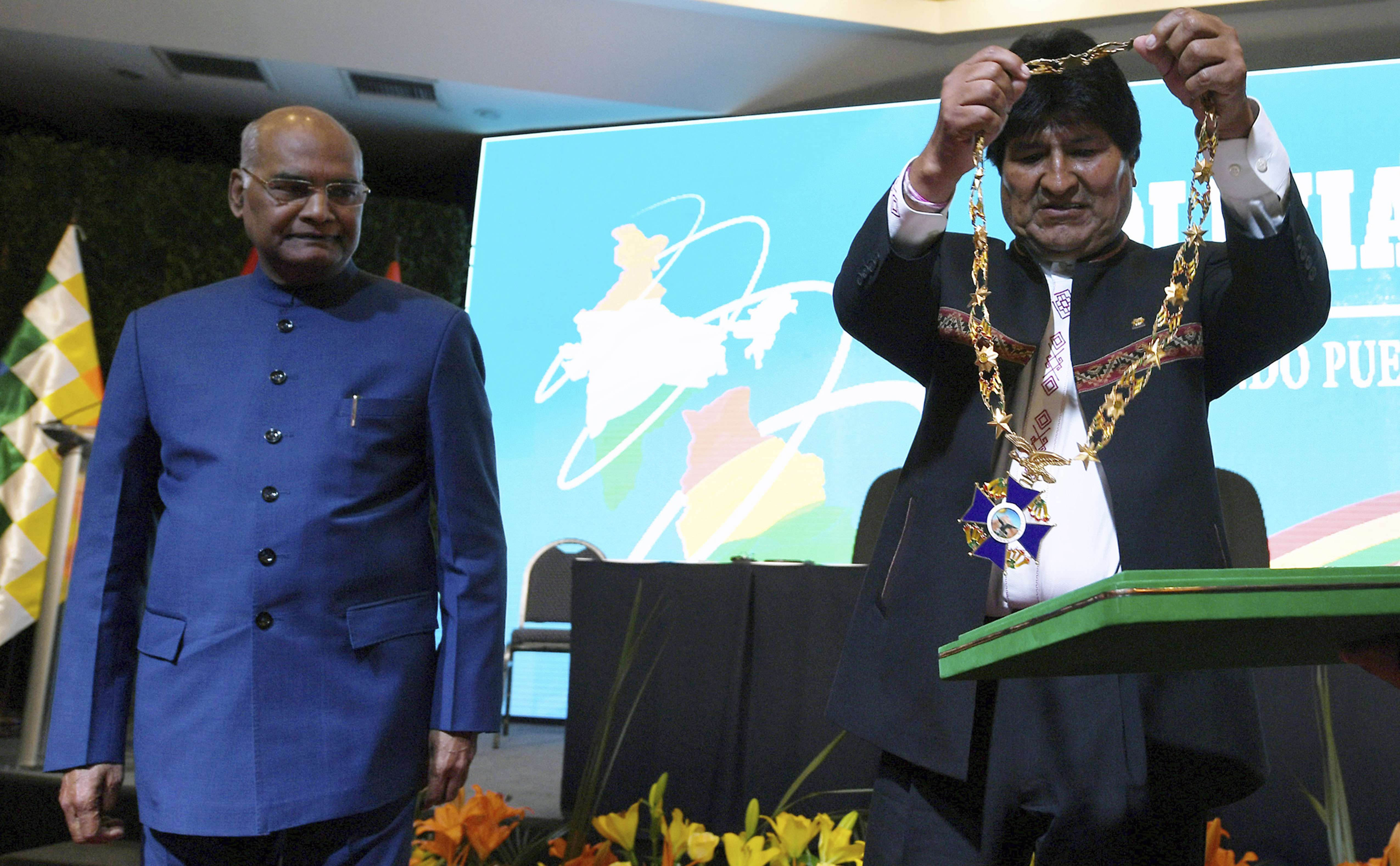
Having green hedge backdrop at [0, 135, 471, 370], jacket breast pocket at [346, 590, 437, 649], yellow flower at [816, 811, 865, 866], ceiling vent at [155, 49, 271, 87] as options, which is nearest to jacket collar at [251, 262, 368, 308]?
jacket breast pocket at [346, 590, 437, 649]

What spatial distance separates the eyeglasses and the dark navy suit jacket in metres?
0.69

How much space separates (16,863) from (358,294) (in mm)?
1807

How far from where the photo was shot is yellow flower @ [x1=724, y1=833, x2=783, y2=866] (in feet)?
4.60

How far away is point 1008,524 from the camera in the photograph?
0.90m

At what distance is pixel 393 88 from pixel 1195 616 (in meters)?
5.92

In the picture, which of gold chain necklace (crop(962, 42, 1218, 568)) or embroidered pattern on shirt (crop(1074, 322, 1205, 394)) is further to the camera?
embroidered pattern on shirt (crop(1074, 322, 1205, 394))

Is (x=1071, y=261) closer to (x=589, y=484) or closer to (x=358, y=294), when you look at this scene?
(x=358, y=294)

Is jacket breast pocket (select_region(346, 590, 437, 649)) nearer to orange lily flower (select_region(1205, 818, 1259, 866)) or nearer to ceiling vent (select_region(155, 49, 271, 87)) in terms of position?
orange lily flower (select_region(1205, 818, 1259, 866))

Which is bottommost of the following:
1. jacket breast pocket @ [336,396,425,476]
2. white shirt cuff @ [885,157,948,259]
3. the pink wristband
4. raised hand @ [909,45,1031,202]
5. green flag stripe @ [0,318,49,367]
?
jacket breast pocket @ [336,396,425,476]

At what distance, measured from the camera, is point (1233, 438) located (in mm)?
4395

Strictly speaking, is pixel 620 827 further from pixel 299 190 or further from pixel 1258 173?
pixel 1258 173

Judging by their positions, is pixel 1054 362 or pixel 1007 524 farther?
pixel 1054 362

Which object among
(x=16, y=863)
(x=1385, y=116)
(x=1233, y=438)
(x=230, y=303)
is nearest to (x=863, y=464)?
(x=1233, y=438)

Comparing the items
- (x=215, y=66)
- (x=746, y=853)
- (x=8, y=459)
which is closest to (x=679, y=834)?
(x=746, y=853)
